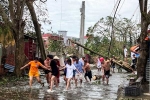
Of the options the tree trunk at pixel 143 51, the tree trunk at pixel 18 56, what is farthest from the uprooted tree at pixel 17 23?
the tree trunk at pixel 143 51

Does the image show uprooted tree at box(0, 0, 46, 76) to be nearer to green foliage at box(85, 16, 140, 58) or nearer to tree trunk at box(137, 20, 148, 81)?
tree trunk at box(137, 20, 148, 81)

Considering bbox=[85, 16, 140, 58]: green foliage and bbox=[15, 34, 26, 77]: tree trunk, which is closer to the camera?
bbox=[15, 34, 26, 77]: tree trunk

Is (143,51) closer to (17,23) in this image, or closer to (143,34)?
(143,34)

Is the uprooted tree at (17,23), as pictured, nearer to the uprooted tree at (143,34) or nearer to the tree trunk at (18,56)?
the tree trunk at (18,56)

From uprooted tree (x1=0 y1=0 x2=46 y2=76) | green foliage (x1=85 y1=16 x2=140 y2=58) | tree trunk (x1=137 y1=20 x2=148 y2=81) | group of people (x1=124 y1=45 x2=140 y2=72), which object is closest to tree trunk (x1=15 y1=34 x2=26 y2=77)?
uprooted tree (x1=0 y1=0 x2=46 y2=76)

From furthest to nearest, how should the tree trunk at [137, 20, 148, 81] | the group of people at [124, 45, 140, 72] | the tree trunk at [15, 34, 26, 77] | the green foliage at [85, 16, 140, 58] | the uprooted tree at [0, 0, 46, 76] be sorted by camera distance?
the green foliage at [85, 16, 140, 58] < the tree trunk at [15, 34, 26, 77] < the uprooted tree at [0, 0, 46, 76] < the group of people at [124, 45, 140, 72] < the tree trunk at [137, 20, 148, 81]

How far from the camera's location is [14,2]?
2425 cm

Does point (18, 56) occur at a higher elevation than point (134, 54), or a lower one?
lower

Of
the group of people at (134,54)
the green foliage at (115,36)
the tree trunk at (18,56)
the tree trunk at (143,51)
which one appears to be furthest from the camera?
the green foliage at (115,36)

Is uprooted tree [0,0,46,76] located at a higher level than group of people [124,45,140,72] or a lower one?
higher

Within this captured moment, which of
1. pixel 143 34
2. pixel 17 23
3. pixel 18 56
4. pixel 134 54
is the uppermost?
pixel 17 23

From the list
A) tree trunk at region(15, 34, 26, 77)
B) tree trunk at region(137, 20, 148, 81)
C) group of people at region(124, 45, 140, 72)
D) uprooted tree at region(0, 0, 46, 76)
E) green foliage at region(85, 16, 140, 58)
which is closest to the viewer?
Answer: tree trunk at region(137, 20, 148, 81)

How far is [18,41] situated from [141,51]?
376 inches

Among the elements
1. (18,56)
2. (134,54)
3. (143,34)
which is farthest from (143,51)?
(134,54)
